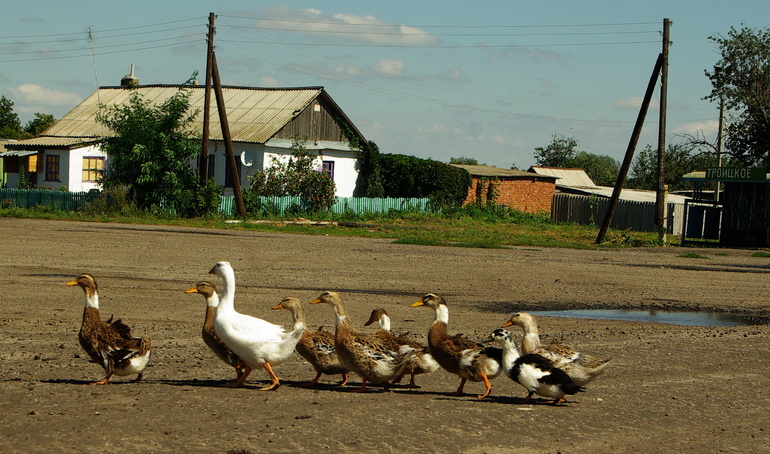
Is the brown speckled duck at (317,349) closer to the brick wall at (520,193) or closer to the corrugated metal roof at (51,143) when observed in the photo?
the corrugated metal roof at (51,143)

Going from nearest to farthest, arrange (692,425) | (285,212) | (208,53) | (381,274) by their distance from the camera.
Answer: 1. (692,425)
2. (381,274)
3. (208,53)
4. (285,212)

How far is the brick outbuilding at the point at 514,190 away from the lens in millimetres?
55844

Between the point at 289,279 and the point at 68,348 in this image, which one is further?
the point at 289,279

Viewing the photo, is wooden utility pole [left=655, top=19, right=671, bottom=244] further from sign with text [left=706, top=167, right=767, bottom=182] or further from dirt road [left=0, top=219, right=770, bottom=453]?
dirt road [left=0, top=219, right=770, bottom=453]

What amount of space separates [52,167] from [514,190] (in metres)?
27.8

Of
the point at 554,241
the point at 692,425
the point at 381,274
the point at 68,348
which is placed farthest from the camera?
the point at 554,241

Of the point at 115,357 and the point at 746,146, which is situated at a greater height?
the point at 746,146

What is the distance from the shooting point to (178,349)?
35.0 feet

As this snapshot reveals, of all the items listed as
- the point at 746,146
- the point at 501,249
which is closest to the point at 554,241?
the point at 501,249

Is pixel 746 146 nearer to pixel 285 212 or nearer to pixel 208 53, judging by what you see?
pixel 285 212

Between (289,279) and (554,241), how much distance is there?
63.2ft

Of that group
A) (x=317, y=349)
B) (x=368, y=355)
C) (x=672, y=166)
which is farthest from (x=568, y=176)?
(x=368, y=355)

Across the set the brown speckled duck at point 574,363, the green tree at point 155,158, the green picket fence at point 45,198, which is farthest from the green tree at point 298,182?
the brown speckled duck at point 574,363

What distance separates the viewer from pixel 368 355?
843 cm
